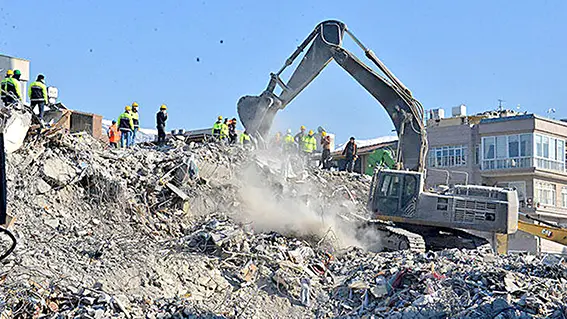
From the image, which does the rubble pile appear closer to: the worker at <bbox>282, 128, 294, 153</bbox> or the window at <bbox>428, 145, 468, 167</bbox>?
the worker at <bbox>282, 128, 294, 153</bbox>

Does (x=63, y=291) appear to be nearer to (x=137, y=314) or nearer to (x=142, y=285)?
(x=137, y=314)

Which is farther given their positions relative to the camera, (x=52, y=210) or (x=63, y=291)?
(x=52, y=210)

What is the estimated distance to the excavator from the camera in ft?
42.5

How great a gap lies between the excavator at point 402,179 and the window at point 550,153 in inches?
853

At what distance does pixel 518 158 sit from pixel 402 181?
2276cm

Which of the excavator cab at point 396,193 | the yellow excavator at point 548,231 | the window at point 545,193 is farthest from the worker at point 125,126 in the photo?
the window at point 545,193

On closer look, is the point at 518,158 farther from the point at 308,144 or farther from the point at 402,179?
the point at 402,179

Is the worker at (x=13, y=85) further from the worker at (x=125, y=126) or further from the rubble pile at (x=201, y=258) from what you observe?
the worker at (x=125, y=126)

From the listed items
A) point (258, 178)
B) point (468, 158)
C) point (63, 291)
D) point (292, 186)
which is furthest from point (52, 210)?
point (468, 158)

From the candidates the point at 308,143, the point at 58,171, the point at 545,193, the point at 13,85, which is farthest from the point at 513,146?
the point at 58,171

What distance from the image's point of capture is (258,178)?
16.1m

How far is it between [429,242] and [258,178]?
172 inches

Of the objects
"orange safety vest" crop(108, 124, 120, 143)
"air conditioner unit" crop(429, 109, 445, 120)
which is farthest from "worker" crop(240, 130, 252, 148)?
"air conditioner unit" crop(429, 109, 445, 120)

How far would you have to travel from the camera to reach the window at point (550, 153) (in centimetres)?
3372
